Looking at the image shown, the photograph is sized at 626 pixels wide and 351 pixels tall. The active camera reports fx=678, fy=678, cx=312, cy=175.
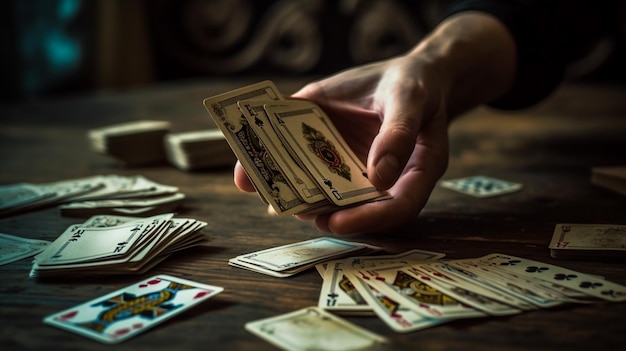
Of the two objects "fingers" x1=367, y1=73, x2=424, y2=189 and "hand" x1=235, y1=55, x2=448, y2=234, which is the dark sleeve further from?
"fingers" x1=367, y1=73, x2=424, y2=189

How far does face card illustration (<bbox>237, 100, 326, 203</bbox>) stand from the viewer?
1.36 meters

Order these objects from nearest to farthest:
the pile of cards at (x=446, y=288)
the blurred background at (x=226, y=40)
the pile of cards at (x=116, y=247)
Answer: the pile of cards at (x=446, y=288) → the pile of cards at (x=116, y=247) → the blurred background at (x=226, y=40)

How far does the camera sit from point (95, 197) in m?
1.72

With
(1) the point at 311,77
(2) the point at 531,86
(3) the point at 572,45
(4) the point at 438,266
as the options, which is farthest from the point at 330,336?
(1) the point at 311,77

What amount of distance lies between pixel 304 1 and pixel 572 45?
3176 mm

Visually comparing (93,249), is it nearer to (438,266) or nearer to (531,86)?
(438,266)

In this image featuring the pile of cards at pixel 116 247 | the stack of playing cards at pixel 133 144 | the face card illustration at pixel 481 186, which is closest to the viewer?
the pile of cards at pixel 116 247

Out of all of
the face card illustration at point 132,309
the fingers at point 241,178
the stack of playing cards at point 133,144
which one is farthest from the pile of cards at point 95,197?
the face card illustration at point 132,309

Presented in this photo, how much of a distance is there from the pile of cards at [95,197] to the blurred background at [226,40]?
122 inches

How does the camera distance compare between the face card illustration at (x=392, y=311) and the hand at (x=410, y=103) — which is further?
the hand at (x=410, y=103)

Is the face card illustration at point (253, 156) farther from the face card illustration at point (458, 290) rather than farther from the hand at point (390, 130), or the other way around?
the face card illustration at point (458, 290)

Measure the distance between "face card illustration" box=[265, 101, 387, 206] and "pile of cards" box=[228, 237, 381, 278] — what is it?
89 millimetres

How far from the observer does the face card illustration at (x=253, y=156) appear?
4.36 ft

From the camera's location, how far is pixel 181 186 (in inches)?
77.4
